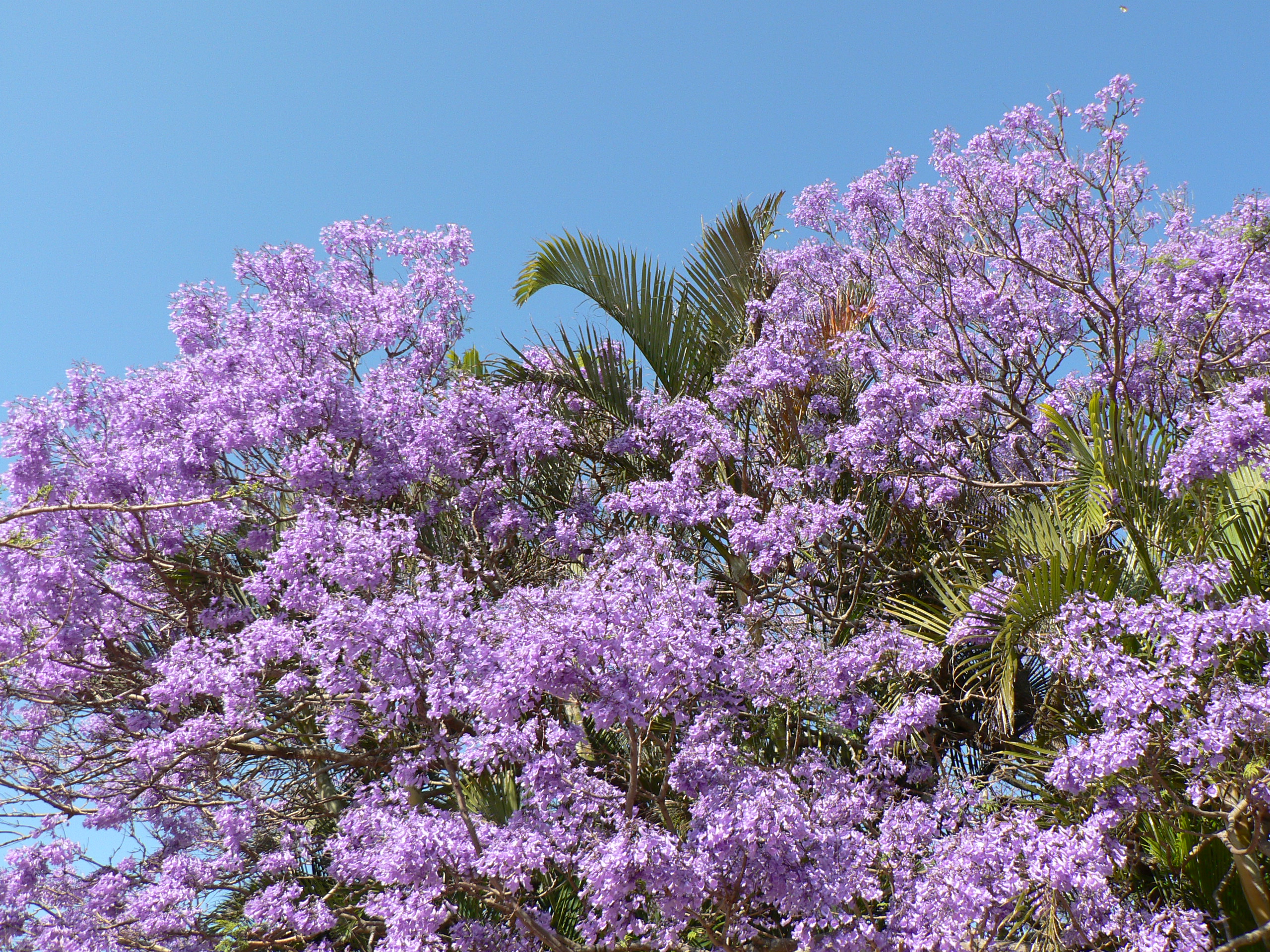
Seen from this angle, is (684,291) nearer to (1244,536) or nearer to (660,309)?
(660,309)

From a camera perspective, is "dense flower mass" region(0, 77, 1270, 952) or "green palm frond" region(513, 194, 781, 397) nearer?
"dense flower mass" region(0, 77, 1270, 952)

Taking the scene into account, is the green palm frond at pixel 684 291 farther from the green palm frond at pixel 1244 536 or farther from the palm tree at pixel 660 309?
the green palm frond at pixel 1244 536

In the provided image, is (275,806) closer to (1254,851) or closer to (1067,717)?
(1067,717)

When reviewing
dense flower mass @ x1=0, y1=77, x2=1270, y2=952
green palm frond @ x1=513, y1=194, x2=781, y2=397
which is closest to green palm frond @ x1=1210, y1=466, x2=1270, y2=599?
dense flower mass @ x1=0, y1=77, x2=1270, y2=952

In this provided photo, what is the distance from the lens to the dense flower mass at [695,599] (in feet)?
14.4

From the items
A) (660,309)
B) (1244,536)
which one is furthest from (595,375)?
(1244,536)

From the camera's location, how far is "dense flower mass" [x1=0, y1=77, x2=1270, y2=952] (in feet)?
14.4

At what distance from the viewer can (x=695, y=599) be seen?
4.75m

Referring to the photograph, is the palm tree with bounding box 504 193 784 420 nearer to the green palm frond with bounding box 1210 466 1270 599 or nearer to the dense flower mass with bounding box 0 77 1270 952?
the dense flower mass with bounding box 0 77 1270 952

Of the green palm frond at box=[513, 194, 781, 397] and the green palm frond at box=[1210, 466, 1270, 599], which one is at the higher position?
the green palm frond at box=[513, 194, 781, 397]

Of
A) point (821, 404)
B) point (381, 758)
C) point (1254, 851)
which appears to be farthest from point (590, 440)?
point (1254, 851)

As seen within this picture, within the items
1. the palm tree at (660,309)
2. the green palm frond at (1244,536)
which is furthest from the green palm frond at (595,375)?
the green palm frond at (1244,536)

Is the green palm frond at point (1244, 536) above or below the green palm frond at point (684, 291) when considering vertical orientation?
below

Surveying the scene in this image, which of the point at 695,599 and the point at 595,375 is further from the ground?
the point at 595,375
